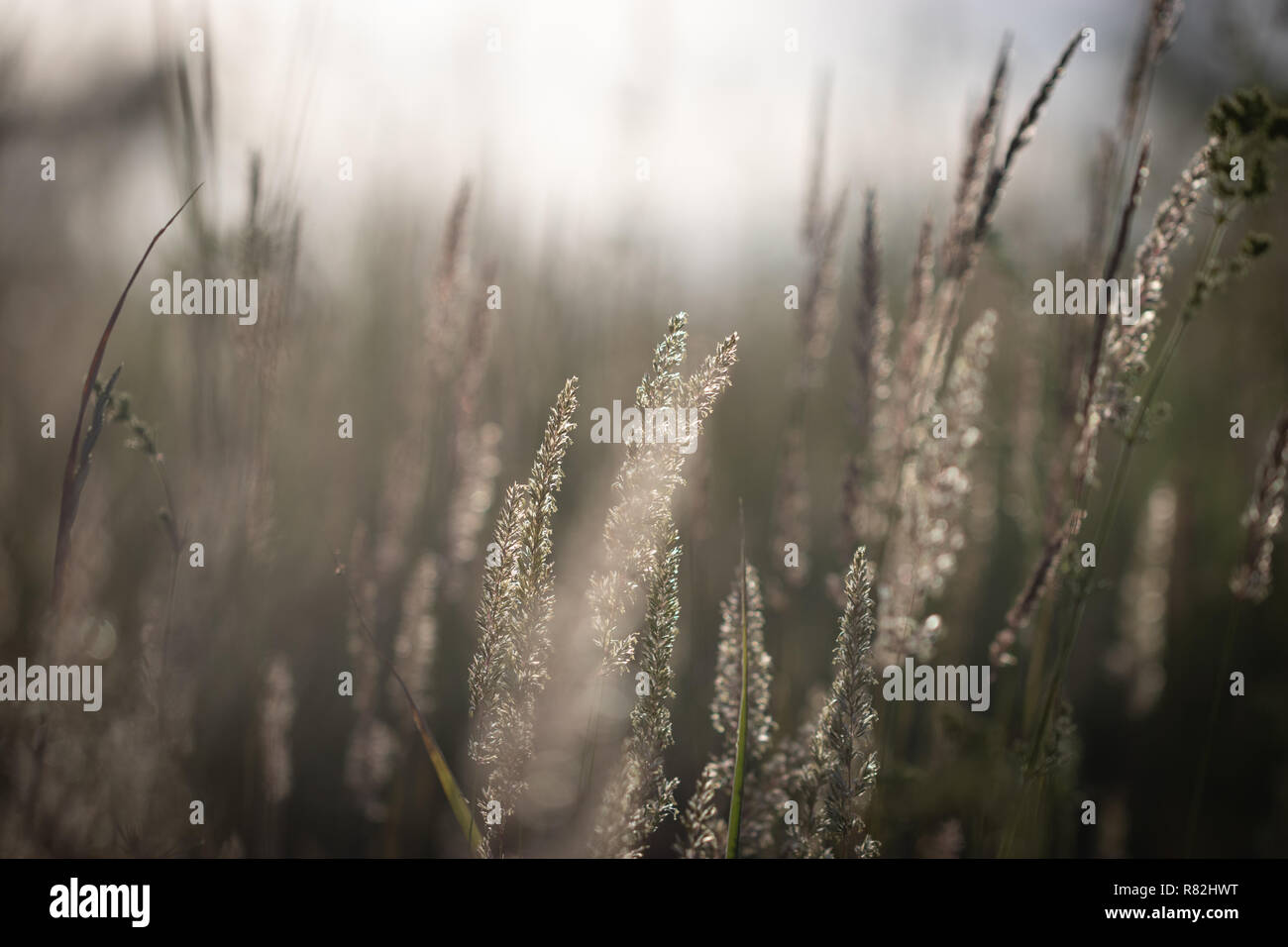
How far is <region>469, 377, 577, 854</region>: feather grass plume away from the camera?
1.00 metres

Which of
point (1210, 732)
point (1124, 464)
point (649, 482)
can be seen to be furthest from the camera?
point (1210, 732)

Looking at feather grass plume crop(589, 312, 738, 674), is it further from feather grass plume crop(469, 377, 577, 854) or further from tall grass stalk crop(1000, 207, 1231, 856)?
tall grass stalk crop(1000, 207, 1231, 856)

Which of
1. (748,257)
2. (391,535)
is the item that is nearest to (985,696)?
(391,535)

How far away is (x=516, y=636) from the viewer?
40.1 inches

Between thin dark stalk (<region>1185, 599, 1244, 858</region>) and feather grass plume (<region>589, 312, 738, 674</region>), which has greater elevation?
feather grass plume (<region>589, 312, 738, 674</region>)

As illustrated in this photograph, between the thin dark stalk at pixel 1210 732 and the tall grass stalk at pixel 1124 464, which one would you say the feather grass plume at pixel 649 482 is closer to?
the tall grass stalk at pixel 1124 464

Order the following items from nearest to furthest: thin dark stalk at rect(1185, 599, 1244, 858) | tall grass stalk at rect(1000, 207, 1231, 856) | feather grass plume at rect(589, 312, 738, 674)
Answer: feather grass plume at rect(589, 312, 738, 674)
tall grass stalk at rect(1000, 207, 1231, 856)
thin dark stalk at rect(1185, 599, 1244, 858)

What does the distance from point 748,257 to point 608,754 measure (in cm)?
372

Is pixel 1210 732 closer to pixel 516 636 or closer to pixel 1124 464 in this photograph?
pixel 1124 464

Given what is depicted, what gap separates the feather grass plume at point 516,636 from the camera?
1.00m

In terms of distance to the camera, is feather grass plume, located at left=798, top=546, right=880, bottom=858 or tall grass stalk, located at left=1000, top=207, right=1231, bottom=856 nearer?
feather grass plume, located at left=798, top=546, right=880, bottom=858

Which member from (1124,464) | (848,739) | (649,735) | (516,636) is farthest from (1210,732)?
(516,636)

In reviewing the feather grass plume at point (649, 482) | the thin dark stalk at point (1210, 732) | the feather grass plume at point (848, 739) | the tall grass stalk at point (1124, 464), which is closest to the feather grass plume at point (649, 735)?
the feather grass plume at point (649, 482)

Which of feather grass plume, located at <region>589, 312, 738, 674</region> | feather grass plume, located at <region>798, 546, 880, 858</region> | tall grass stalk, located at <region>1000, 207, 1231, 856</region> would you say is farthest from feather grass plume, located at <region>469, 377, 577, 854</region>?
tall grass stalk, located at <region>1000, 207, 1231, 856</region>
